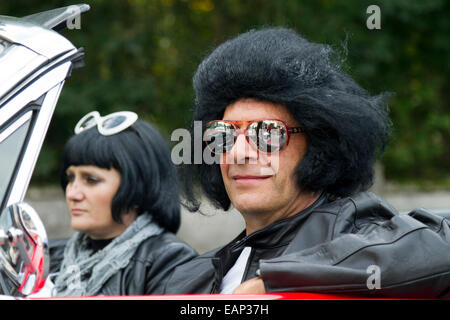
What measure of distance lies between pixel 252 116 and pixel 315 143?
0.25 meters

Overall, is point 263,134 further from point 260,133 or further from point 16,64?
point 16,64

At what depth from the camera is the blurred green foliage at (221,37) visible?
10.6 metres

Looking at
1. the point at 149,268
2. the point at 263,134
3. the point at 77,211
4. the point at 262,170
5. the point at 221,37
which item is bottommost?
the point at 149,268

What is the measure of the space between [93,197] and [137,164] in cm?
30

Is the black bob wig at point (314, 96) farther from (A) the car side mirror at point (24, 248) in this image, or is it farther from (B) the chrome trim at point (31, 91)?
(A) the car side mirror at point (24, 248)

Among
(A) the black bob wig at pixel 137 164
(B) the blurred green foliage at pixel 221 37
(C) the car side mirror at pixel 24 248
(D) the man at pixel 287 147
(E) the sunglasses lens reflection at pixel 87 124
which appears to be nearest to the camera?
(C) the car side mirror at pixel 24 248

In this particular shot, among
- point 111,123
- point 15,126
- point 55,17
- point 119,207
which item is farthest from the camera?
point 111,123

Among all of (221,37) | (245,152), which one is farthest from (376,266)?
(221,37)

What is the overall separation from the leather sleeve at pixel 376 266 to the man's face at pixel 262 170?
426 millimetres

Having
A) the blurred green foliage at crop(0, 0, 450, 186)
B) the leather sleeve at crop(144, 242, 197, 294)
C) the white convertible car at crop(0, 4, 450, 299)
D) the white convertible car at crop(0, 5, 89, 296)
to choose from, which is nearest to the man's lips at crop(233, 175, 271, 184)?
the white convertible car at crop(0, 4, 450, 299)

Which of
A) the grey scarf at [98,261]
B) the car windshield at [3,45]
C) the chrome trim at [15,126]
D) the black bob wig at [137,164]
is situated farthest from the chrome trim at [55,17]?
the grey scarf at [98,261]

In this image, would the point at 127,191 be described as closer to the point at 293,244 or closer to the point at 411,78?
the point at 293,244

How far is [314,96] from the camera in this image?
2.25 metres
